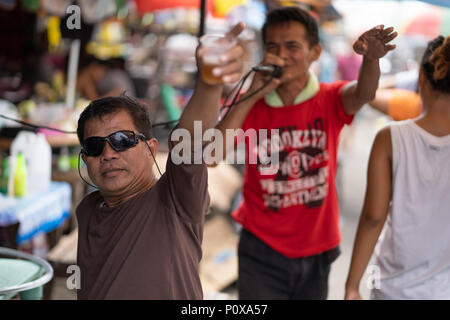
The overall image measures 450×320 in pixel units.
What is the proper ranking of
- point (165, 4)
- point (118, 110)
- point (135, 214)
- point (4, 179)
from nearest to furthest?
point (135, 214) → point (118, 110) → point (4, 179) → point (165, 4)

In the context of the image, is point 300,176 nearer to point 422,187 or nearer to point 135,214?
point 422,187

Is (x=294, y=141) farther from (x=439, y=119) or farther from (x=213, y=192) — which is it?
(x=213, y=192)

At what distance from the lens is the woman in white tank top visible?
212cm

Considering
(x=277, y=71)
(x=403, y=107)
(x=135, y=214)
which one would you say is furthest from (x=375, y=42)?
(x=135, y=214)

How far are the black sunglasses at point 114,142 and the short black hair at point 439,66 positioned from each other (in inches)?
46.8

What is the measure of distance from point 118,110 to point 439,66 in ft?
4.03

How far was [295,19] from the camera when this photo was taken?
2555mm

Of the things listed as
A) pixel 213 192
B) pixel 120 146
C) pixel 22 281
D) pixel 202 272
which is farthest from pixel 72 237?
pixel 120 146

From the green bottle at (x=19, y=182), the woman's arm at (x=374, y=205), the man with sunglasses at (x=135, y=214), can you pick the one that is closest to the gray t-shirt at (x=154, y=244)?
the man with sunglasses at (x=135, y=214)

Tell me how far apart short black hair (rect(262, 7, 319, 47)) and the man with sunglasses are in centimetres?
109

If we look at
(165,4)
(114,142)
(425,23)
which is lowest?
(114,142)

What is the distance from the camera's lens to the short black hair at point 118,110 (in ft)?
5.55
